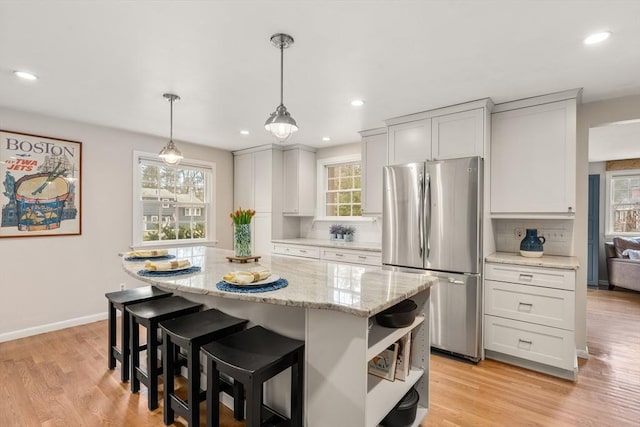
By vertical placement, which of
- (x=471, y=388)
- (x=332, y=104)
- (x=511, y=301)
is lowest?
(x=471, y=388)

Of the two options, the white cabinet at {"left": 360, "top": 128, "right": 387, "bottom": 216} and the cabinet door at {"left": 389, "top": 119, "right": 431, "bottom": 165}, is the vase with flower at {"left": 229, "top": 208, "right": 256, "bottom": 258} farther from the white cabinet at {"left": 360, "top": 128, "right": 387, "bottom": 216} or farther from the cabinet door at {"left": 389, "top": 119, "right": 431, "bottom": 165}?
the white cabinet at {"left": 360, "top": 128, "right": 387, "bottom": 216}

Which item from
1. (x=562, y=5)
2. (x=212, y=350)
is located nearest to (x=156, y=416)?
(x=212, y=350)

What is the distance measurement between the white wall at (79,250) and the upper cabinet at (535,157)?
430cm

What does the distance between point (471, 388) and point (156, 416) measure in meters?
2.30

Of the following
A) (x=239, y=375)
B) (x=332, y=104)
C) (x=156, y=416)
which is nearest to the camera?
(x=239, y=375)

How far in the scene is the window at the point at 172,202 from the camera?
4.36 meters

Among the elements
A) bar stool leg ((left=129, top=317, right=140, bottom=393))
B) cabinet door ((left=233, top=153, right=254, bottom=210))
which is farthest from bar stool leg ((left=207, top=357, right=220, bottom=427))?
cabinet door ((left=233, top=153, right=254, bottom=210))

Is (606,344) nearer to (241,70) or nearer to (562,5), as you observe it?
(562,5)

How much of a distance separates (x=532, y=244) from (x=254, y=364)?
2.82 meters

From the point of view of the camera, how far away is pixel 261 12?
5.66 feet

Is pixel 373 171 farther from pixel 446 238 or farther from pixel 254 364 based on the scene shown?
pixel 254 364

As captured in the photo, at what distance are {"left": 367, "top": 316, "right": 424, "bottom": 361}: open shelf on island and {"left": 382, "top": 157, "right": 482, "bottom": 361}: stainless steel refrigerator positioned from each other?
1.34 metres

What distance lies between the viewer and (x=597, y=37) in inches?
75.7

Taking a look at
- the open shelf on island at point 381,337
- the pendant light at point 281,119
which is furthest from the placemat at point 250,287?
the pendant light at point 281,119
